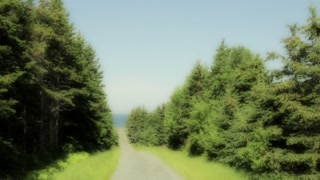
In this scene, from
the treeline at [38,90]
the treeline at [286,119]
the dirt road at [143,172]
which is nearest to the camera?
the treeline at [38,90]

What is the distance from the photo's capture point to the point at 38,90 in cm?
2925

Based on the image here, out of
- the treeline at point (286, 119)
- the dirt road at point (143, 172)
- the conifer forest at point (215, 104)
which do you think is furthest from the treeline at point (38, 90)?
the treeline at point (286, 119)

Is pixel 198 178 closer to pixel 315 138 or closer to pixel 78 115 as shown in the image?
pixel 315 138

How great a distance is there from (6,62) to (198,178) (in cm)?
1252

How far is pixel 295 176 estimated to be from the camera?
2255cm

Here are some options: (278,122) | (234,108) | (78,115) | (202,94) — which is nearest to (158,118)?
(202,94)

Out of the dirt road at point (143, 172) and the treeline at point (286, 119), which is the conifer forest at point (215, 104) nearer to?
the treeline at point (286, 119)

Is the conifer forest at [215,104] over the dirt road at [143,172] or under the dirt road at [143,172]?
over

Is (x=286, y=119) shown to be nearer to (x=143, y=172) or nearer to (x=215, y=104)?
(x=143, y=172)

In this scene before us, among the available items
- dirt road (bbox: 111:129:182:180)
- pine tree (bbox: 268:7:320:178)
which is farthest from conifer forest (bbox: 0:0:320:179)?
dirt road (bbox: 111:129:182:180)

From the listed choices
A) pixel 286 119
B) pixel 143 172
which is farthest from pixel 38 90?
pixel 286 119

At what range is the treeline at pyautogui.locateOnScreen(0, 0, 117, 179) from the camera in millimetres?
20078

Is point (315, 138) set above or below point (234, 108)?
below

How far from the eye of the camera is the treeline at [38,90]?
790 inches
